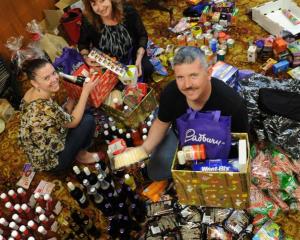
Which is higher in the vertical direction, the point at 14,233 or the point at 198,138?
the point at 198,138

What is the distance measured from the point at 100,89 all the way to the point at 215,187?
147 cm

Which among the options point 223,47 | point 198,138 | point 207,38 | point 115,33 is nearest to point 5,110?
point 115,33

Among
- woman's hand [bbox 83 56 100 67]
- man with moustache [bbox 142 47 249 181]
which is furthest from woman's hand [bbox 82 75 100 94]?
man with moustache [bbox 142 47 249 181]

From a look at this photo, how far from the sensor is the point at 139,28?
325 centimetres

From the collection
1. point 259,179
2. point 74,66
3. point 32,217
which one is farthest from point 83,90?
point 259,179

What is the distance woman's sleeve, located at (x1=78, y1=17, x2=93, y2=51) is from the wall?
1.21m

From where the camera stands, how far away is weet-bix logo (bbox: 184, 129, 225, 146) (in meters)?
1.89

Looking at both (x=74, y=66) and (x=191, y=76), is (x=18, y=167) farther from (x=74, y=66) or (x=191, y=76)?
(x=191, y=76)

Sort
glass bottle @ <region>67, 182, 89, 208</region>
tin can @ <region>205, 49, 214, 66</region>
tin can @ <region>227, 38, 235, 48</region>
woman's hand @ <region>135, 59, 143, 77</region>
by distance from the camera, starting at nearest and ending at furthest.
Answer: glass bottle @ <region>67, 182, 89, 208</region>, woman's hand @ <region>135, 59, 143, 77</region>, tin can @ <region>205, 49, 214, 66</region>, tin can @ <region>227, 38, 235, 48</region>

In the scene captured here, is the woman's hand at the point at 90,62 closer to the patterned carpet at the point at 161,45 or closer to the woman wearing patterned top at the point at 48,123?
the woman wearing patterned top at the point at 48,123

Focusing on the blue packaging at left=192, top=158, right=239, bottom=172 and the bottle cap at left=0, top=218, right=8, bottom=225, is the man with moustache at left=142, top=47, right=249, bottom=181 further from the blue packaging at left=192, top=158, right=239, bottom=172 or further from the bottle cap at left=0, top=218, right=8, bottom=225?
the bottle cap at left=0, top=218, right=8, bottom=225

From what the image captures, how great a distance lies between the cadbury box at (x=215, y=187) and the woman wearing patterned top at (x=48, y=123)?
3.28 feet

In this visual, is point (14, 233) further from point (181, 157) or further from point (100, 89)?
point (100, 89)

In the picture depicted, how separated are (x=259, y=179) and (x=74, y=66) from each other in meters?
1.79
